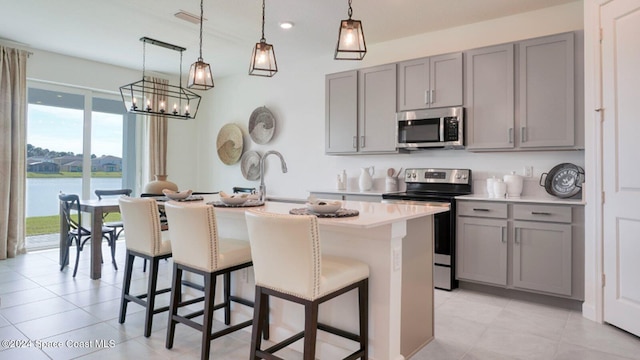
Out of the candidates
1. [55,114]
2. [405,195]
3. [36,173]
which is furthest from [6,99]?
[405,195]

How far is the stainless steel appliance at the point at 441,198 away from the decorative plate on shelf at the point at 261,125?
2.38 m

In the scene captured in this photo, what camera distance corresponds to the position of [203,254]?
2258 mm

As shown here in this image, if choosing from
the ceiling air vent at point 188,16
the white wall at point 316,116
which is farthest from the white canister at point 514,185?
the ceiling air vent at point 188,16

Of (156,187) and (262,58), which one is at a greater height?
(262,58)

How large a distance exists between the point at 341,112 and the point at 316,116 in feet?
2.46

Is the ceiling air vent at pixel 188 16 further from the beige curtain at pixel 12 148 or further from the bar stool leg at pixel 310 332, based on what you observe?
the bar stool leg at pixel 310 332

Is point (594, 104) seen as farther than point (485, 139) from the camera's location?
No

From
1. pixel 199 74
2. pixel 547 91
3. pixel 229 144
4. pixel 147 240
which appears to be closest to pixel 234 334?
pixel 147 240

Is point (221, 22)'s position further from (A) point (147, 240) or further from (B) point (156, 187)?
(A) point (147, 240)

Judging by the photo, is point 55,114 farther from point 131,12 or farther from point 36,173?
point 131,12

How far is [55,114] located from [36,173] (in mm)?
881

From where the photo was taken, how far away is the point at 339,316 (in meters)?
2.29

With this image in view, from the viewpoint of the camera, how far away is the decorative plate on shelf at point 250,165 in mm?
6109

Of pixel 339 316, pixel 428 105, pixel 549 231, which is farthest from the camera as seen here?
pixel 428 105
